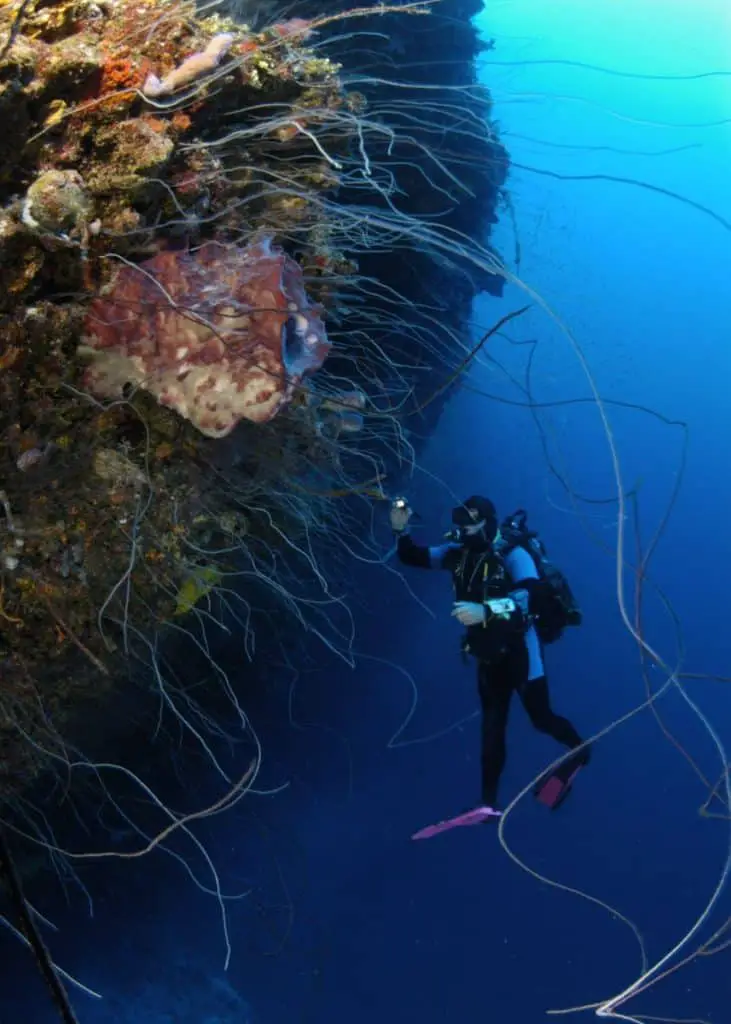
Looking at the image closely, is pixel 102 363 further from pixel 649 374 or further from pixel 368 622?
pixel 649 374

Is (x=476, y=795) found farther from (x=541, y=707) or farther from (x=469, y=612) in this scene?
(x=469, y=612)

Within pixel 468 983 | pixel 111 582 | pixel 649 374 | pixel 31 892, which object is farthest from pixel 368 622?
pixel 649 374

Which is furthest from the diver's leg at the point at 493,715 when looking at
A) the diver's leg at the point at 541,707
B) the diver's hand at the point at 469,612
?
the diver's hand at the point at 469,612

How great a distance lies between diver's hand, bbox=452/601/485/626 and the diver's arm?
0.38 m

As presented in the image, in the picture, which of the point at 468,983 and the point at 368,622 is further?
the point at 468,983

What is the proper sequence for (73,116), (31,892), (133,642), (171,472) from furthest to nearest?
(31,892)
(133,642)
(171,472)
(73,116)

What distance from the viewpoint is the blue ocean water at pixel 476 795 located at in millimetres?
7941

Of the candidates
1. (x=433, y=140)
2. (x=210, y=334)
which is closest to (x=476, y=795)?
(x=433, y=140)

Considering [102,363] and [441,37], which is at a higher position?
[441,37]

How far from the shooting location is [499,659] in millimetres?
5820

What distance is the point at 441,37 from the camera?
603 centimetres

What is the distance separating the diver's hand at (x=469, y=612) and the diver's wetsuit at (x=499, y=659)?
0.15 metres

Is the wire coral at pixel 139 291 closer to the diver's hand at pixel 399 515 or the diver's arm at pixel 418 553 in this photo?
the diver's hand at pixel 399 515

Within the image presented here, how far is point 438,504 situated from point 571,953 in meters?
9.22
